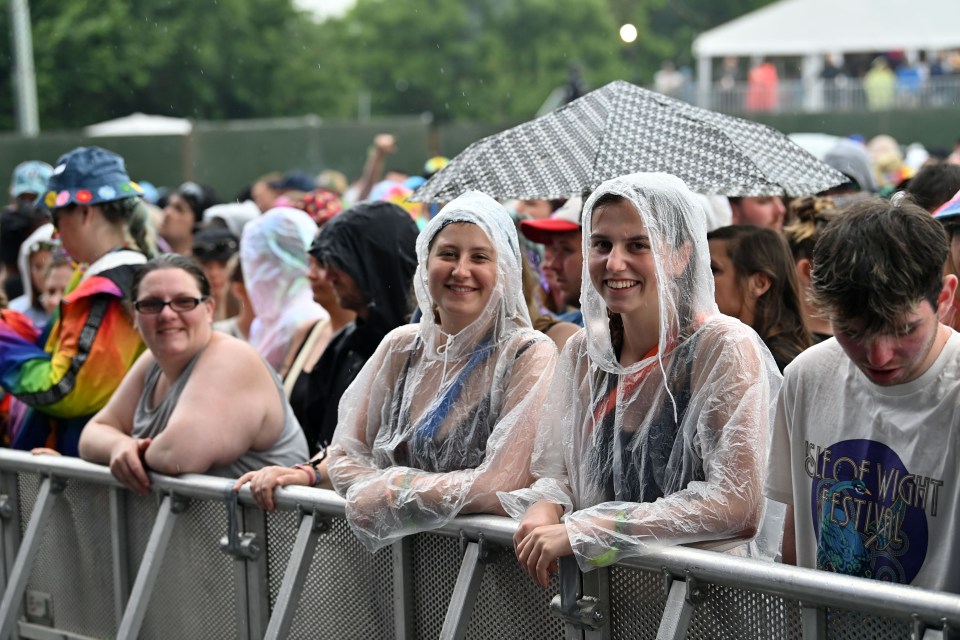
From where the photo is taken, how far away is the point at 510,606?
3635mm

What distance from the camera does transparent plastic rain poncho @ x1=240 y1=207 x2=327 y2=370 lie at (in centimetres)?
628

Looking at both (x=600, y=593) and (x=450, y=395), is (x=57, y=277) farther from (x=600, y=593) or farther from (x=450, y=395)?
(x=600, y=593)

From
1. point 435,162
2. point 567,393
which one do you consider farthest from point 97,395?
point 435,162

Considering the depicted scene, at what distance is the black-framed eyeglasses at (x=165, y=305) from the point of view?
4.82 metres

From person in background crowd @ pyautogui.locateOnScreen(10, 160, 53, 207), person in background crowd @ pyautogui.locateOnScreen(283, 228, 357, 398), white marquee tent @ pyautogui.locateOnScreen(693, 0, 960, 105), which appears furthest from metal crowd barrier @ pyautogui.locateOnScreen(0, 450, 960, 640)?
white marquee tent @ pyautogui.locateOnScreen(693, 0, 960, 105)

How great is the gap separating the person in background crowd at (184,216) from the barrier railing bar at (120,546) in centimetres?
488

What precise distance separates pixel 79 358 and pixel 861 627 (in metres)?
3.39

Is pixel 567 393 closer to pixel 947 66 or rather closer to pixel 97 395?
pixel 97 395

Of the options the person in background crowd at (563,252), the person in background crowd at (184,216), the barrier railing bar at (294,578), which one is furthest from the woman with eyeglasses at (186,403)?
the person in background crowd at (184,216)

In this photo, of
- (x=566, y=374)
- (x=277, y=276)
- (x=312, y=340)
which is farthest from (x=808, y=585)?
(x=277, y=276)

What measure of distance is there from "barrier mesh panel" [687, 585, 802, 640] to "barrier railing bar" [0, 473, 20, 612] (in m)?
3.03

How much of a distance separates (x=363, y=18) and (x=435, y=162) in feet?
236

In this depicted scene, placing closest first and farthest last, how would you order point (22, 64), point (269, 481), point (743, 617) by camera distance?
point (743, 617)
point (269, 481)
point (22, 64)

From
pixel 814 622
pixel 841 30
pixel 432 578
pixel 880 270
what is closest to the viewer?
pixel 880 270
